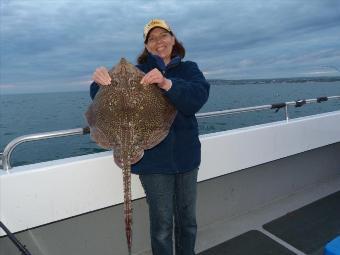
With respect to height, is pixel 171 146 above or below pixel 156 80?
below

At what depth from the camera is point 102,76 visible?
2.36m

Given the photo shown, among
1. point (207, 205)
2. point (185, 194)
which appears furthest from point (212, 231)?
point (185, 194)

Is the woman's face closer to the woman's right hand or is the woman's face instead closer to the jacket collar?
the jacket collar

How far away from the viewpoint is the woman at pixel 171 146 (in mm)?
2596

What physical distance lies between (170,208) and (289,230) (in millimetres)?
2070

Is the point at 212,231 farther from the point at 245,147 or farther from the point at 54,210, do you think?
the point at 54,210

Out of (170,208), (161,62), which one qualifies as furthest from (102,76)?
(170,208)

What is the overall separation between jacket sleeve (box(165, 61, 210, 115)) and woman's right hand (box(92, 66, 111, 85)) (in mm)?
413

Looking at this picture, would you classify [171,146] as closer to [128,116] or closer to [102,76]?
[128,116]

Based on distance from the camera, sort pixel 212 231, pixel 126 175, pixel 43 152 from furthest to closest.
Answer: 1. pixel 43 152
2. pixel 212 231
3. pixel 126 175

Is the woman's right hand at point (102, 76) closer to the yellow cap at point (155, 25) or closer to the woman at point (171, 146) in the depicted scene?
the woman at point (171, 146)

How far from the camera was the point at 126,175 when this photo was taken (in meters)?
2.39

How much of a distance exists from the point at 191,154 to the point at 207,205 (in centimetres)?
175

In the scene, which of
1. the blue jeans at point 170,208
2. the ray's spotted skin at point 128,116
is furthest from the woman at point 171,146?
the ray's spotted skin at point 128,116
